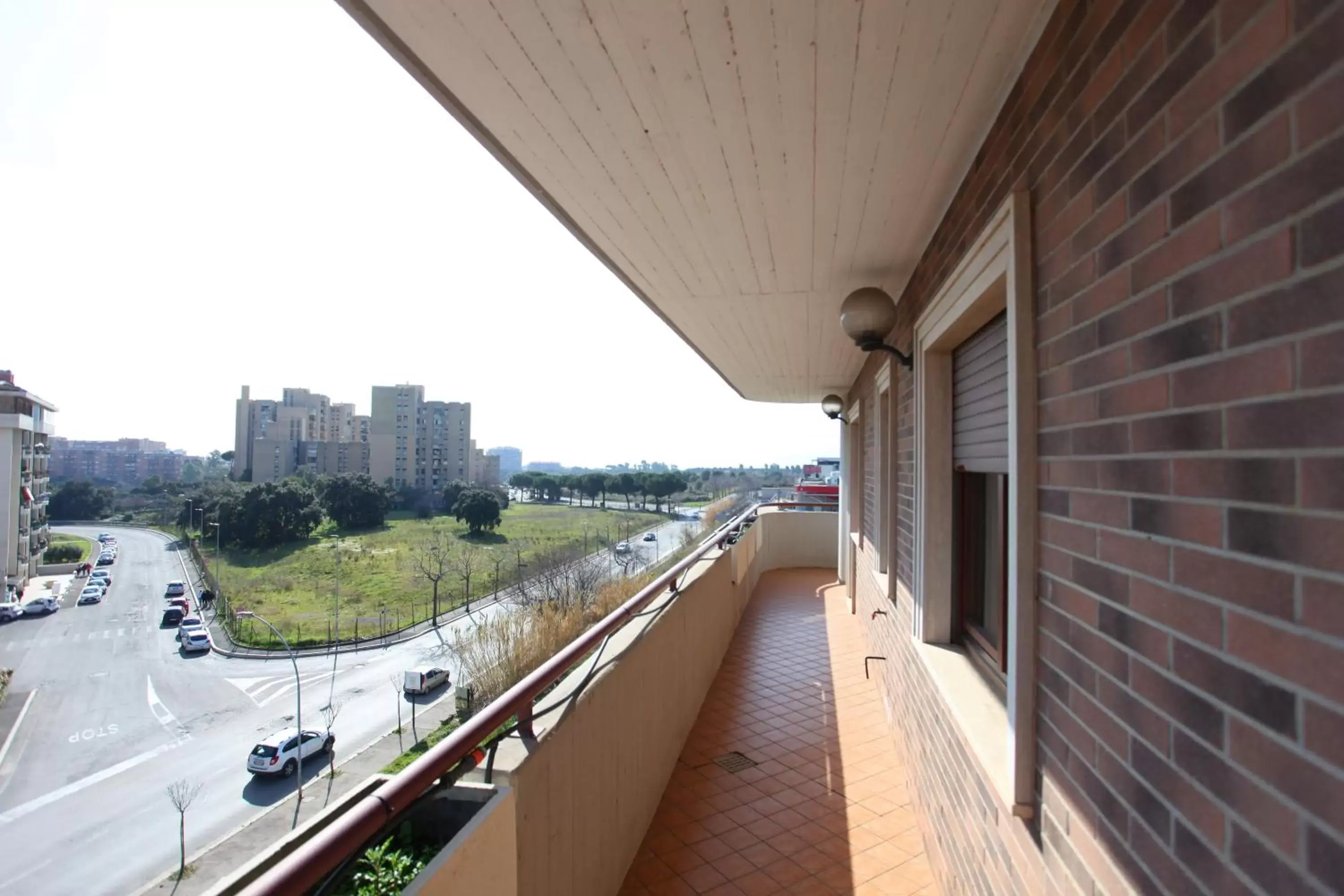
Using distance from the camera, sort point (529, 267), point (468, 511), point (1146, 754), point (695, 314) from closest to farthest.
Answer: point (1146, 754), point (695, 314), point (529, 267), point (468, 511)

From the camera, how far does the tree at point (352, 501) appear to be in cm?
4634

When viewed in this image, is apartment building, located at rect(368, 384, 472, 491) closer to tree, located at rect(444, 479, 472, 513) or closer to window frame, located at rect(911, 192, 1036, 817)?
tree, located at rect(444, 479, 472, 513)

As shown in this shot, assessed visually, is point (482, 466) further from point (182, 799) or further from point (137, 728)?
point (182, 799)

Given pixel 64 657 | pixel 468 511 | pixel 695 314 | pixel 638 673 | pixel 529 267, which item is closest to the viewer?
pixel 638 673

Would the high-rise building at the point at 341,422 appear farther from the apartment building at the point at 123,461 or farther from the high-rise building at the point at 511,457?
the high-rise building at the point at 511,457

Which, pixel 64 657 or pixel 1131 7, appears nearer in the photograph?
pixel 1131 7

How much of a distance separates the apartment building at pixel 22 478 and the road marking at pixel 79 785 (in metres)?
14.5

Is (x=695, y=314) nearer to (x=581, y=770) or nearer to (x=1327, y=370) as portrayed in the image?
(x=581, y=770)

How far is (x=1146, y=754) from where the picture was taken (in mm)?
925

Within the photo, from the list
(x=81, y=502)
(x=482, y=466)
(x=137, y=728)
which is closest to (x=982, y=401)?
(x=137, y=728)

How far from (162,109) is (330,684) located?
28.3 metres

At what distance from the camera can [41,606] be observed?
140 ft

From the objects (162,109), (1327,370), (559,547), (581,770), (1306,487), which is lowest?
(559,547)

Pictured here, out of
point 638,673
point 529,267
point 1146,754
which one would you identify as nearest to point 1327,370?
point 1146,754
